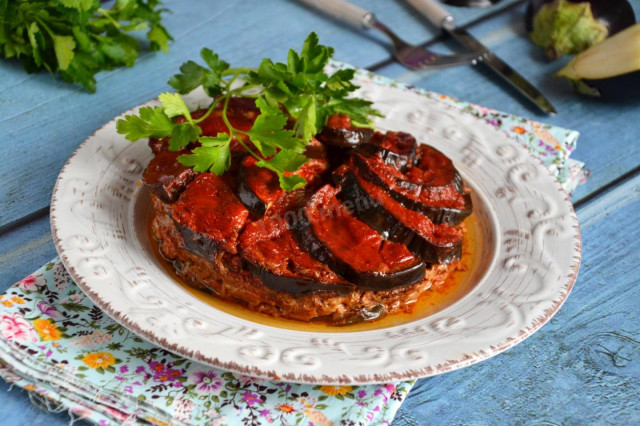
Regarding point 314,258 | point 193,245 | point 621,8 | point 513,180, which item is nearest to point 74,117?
Result: point 193,245

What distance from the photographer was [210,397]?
357cm

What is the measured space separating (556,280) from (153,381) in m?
2.07

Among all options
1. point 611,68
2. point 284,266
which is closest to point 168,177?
point 284,266

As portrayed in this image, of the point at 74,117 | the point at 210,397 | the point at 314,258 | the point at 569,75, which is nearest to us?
the point at 210,397

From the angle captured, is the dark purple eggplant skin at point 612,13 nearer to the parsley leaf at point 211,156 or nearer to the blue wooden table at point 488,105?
the blue wooden table at point 488,105

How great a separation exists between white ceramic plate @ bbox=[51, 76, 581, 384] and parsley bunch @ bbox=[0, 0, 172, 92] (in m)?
1.14

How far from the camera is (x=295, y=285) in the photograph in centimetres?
378

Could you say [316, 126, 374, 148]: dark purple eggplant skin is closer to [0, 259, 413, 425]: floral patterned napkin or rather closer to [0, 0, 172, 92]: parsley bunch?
[0, 259, 413, 425]: floral patterned napkin

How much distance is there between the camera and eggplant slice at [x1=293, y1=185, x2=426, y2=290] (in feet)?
12.4

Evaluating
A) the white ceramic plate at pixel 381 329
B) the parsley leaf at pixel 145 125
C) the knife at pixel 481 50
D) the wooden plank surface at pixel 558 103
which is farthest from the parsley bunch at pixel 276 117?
the knife at pixel 481 50

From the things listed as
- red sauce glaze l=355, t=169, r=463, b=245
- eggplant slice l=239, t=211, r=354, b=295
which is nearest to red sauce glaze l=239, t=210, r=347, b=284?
eggplant slice l=239, t=211, r=354, b=295

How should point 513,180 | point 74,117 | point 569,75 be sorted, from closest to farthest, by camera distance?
point 513,180
point 74,117
point 569,75

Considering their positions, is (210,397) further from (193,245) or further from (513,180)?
(513,180)

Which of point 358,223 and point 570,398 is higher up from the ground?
point 358,223
